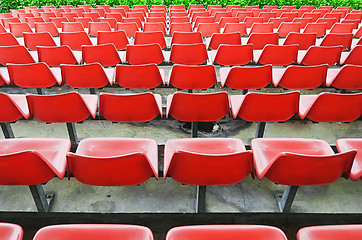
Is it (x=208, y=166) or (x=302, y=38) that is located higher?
(x=302, y=38)

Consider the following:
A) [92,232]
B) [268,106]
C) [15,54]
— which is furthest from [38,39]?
[92,232]

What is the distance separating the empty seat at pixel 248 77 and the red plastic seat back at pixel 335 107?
0.73m

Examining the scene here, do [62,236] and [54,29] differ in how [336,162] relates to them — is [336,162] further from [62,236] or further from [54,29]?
[54,29]

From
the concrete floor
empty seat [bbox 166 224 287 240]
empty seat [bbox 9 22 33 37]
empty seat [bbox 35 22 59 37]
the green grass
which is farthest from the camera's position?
the green grass

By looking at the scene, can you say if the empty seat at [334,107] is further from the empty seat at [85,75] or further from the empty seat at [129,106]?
the empty seat at [85,75]

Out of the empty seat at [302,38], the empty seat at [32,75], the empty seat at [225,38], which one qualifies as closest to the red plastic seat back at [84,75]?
the empty seat at [32,75]

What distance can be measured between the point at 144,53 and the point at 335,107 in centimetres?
244

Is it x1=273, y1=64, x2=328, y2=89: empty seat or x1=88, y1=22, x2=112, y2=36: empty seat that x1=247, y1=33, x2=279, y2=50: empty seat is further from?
x1=88, y1=22, x2=112, y2=36: empty seat

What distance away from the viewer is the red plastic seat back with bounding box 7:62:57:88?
9.48 feet

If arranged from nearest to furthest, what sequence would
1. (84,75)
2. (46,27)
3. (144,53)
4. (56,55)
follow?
1. (84,75)
2. (56,55)
3. (144,53)
4. (46,27)

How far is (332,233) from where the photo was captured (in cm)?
108

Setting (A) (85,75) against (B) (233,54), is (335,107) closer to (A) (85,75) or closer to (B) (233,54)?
(B) (233,54)

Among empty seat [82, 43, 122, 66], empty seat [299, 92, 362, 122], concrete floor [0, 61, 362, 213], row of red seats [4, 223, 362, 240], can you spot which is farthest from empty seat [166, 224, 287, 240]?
empty seat [82, 43, 122, 66]

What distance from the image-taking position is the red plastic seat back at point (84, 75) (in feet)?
9.44
